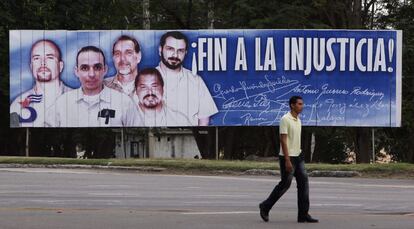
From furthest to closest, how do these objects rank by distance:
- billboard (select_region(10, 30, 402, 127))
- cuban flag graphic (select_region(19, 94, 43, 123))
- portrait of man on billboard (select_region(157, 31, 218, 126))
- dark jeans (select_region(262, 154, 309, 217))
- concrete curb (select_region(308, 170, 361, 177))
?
1. cuban flag graphic (select_region(19, 94, 43, 123))
2. portrait of man on billboard (select_region(157, 31, 218, 126))
3. billboard (select_region(10, 30, 402, 127))
4. concrete curb (select_region(308, 170, 361, 177))
5. dark jeans (select_region(262, 154, 309, 217))

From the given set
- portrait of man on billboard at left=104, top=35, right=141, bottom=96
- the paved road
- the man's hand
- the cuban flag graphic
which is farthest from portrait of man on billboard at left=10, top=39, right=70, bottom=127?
the man's hand

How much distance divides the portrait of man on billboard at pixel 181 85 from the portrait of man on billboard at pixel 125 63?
36.5 inches

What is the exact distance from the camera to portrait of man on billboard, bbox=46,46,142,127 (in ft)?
84.9

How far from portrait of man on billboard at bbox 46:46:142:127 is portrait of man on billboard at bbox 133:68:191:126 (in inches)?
12.3

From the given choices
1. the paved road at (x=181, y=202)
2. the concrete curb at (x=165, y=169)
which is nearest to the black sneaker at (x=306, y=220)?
the paved road at (x=181, y=202)

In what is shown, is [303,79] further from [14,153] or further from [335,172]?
[14,153]

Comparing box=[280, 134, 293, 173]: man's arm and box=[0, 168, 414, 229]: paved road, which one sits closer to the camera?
box=[280, 134, 293, 173]: man's arm

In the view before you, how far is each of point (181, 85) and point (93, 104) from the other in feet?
10.9

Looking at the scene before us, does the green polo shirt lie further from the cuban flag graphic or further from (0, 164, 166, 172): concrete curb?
the cuban flag graphic

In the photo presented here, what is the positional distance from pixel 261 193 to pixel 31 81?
13.3 meters

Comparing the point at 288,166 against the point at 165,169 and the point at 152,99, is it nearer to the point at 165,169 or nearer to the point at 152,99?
the point at 165,169

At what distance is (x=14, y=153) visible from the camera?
34281 mm

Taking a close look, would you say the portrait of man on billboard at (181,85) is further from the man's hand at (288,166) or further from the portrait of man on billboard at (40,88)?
the man's hand at (288,166)

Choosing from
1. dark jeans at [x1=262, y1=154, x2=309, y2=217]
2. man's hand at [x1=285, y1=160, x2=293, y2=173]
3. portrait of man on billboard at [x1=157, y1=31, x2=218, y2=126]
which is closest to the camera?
man's hand at [x1=285, y1=160, x2=293, y2=173]
